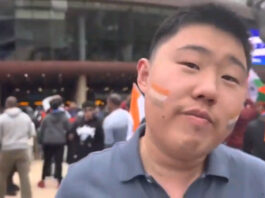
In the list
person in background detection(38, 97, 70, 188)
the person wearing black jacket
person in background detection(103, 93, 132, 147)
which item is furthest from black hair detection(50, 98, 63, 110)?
person in background detection(103, 93, 132, 147)

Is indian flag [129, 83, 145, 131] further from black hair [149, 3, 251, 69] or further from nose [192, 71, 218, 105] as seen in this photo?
nose [192, 71, 218, 105]

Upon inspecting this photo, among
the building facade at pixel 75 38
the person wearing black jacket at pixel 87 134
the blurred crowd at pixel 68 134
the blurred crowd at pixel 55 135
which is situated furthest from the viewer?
the building facade at pixel 75 38

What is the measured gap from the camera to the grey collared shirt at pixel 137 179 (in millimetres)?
1646

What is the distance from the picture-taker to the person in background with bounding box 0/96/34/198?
771cm

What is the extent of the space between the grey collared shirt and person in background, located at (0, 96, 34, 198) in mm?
6131

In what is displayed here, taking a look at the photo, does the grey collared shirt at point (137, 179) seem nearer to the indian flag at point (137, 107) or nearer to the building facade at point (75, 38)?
the indian flag at point (137, 107)

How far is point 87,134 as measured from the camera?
29.7 feet

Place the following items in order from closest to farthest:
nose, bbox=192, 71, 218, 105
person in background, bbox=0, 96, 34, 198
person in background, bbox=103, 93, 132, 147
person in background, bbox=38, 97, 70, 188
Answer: nose, bbox=192, 71, 218, 105, person in background, bbox=103, 93, 132, 147, person in background, bbox=0, 96, 34, 198, person in background, bbox=38, 97, 70, 188

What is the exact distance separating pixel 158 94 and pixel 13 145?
637 centimetres

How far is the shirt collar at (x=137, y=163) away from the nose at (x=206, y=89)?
0.87ft

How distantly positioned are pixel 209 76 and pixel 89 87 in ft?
92.8

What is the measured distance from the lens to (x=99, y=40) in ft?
88.3

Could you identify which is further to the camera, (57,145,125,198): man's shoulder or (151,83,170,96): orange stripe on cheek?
(57,145,125,198): man's shoulder

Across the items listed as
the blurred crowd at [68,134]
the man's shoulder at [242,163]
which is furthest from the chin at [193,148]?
the blurred crowd at [68,134]
